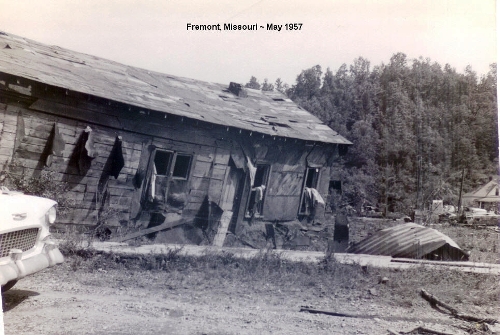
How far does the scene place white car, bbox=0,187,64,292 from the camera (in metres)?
3.24

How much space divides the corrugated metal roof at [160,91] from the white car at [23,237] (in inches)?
143

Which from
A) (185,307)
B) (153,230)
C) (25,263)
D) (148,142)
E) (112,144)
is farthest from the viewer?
(148,142)

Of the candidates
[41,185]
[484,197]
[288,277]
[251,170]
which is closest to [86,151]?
[41,185]

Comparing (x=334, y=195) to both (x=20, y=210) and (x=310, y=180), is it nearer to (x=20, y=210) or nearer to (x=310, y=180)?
(x=310, y=180)

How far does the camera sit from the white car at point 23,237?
3240 mm

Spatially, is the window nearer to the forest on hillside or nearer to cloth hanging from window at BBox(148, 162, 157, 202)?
cloth hanging from window at BBox(148, 162, 157, 202)

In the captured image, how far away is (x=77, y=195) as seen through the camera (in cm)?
759

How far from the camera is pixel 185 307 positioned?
4.25m

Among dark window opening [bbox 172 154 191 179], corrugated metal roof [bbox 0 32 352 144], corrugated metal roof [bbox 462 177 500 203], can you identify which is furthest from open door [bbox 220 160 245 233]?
corrugated metal roof [bbox 462 177 500 203]

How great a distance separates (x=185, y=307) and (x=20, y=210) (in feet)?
6.27

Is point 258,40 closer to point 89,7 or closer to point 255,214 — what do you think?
point 89,7

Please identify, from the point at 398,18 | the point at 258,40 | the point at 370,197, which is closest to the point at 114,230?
the point at 258,40

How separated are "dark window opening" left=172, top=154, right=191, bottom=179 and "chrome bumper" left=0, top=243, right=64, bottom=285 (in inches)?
213

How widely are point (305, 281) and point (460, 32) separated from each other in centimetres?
399
